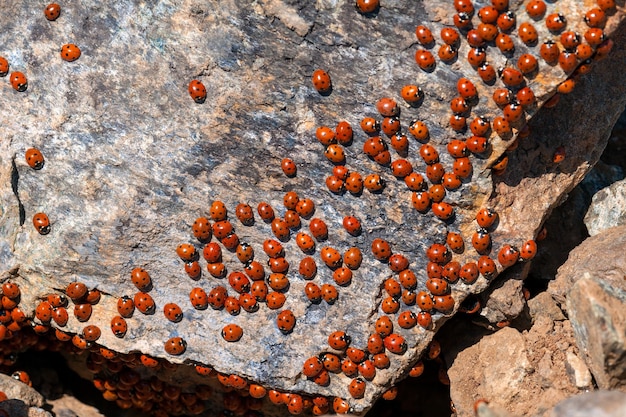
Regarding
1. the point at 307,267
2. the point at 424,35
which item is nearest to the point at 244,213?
the point at 307,267

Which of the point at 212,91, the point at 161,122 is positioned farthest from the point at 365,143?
the point at 161,122

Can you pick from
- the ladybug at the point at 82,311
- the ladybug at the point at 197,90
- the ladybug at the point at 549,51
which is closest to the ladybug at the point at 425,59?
the ladybug at the point at 549,51

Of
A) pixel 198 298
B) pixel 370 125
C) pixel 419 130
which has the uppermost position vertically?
pixel 419 130

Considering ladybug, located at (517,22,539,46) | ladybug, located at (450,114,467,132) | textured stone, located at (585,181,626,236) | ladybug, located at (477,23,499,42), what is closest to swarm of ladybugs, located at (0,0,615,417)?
ladybug, located at (450,114,467,132)

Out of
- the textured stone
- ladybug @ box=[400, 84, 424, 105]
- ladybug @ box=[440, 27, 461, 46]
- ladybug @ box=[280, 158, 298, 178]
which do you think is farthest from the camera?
the textured stone

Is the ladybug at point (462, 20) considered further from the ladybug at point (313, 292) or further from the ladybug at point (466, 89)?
the ladybug at point (313, 292)

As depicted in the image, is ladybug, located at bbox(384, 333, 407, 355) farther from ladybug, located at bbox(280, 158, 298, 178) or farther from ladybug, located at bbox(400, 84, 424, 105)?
ladybug, located at bbox(400, 84, 424, 105)

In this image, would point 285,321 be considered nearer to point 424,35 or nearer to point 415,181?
point 415,181
